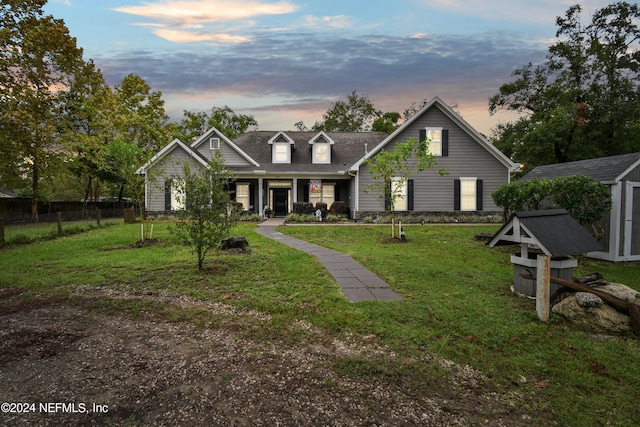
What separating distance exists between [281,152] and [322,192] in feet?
13.6

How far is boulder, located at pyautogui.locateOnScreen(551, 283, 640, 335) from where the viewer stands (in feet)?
14.0

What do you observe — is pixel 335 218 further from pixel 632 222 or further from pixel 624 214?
pixel 632 222

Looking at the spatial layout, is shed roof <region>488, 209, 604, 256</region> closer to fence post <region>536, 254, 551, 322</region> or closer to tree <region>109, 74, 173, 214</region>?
fence post <region>536, 254, 551, 322</region>

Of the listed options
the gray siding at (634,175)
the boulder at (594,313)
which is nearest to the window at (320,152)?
the gray siding at (634,175)

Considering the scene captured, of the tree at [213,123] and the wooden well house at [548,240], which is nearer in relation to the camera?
the wooden well house at [548,240]

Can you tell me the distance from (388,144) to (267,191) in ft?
29.3

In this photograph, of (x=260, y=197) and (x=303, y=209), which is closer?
(x=303, y=209)

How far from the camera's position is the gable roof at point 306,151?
21.3 metres

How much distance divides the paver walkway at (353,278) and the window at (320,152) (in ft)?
42.2

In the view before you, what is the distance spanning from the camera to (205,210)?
716cm

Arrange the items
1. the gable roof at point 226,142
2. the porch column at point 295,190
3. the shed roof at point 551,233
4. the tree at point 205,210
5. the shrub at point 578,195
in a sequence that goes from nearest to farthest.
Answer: the shed roof at point 551,233, the tree at point 205,210, the shrub at point 578,195, the porch column at point 295,190, the gable roof at point 226,142

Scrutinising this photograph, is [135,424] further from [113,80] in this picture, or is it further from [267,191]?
[113,80]

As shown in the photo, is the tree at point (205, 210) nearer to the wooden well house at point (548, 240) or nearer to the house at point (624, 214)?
the wooden well house at point (548, 240)

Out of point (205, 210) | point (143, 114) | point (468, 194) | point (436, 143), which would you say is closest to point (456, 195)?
point (468, 194)
